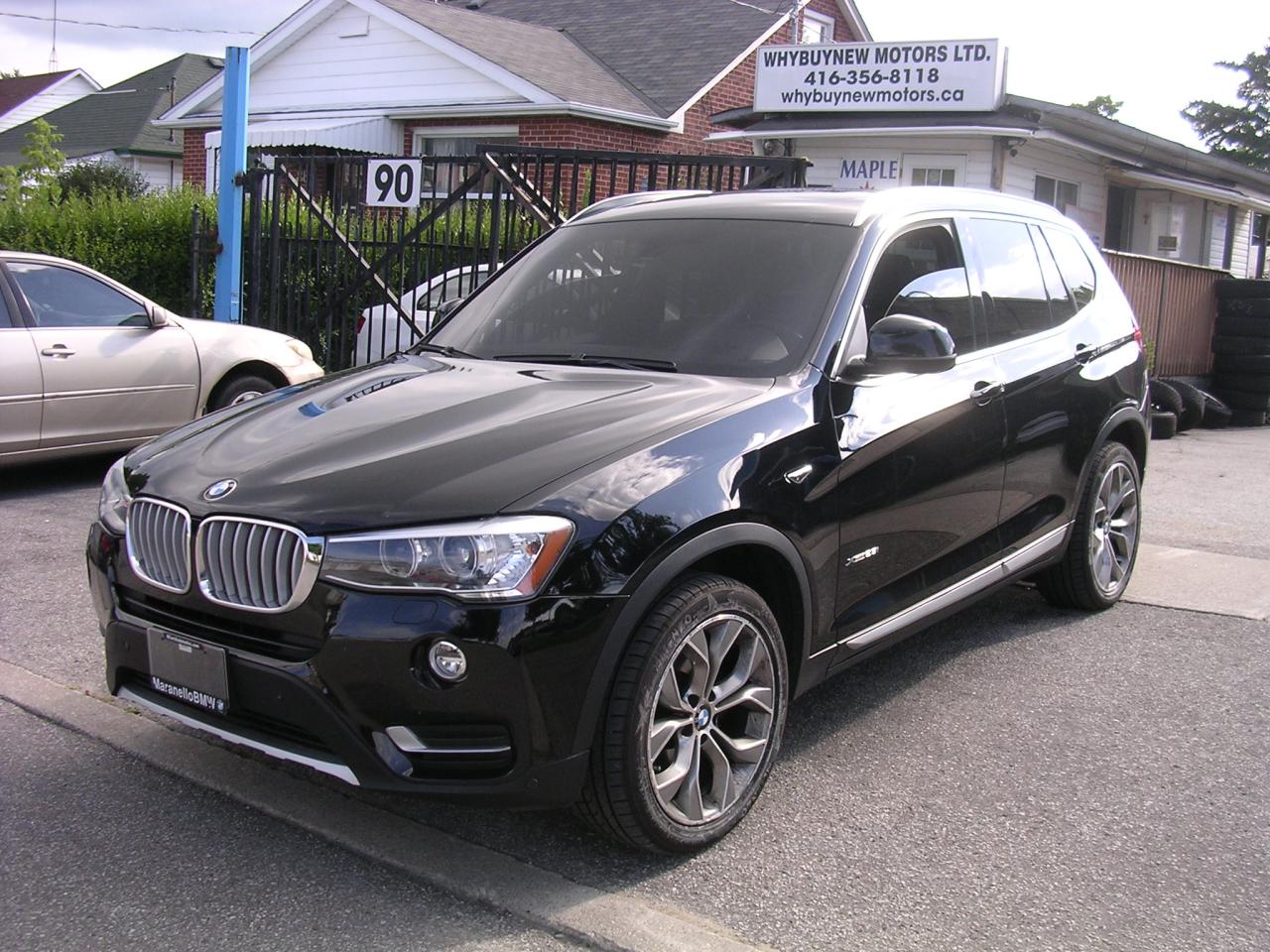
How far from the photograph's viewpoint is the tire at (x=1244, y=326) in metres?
15.9

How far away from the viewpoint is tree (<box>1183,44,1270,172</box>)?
5212cm

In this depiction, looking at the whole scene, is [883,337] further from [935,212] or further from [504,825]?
[504,825]

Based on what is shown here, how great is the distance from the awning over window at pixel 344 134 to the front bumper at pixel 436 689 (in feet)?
65.0

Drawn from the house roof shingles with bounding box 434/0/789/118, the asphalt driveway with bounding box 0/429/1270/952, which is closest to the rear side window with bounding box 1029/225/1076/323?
the asphalt driveway with bounding box 0/429/1270/952

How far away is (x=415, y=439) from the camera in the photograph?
11.5 feet

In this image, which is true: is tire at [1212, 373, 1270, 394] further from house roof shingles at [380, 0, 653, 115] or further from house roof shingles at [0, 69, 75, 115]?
house roof shingles at [0, 69, 75, 115]

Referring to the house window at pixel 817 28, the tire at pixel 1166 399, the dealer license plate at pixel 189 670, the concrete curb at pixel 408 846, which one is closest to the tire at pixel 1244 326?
the tire at pixel 1166 399

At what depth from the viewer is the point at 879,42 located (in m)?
17.7

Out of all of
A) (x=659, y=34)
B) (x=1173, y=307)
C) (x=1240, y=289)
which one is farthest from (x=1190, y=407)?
(x=659, y=34)

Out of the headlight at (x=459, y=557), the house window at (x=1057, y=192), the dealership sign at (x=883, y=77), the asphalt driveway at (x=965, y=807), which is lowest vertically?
the asphalt driveway at (x=965, y=807)

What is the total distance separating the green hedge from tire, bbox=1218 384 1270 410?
1217 cm

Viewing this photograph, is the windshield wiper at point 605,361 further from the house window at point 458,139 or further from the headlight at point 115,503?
the house window at point 458,139

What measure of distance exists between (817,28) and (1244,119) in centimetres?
3319

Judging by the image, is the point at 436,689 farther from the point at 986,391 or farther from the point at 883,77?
the point at 883,77
